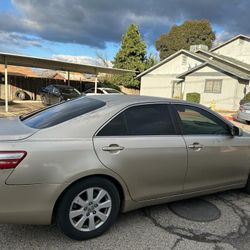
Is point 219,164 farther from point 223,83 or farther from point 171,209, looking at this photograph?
point 223,83

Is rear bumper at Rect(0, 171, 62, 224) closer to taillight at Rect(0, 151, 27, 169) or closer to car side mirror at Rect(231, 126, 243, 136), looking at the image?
taillight at Rect(0, 151, 27, 169)

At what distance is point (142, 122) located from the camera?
→ 11.6 ft

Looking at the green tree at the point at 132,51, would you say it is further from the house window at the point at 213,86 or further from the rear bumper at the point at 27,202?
the rear bumper at the point at 27,202

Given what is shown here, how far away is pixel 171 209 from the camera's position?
13.2 ft

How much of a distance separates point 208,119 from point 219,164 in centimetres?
64

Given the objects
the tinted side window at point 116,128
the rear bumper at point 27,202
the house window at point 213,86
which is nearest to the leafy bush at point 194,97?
the house window at point 213,86

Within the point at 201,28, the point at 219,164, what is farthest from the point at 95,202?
the point at 201,28

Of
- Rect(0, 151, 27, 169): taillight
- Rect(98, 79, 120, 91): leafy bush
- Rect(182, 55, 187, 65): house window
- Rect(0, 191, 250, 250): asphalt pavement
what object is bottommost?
Rect(0, 191, 250, 250): asphalt pavement

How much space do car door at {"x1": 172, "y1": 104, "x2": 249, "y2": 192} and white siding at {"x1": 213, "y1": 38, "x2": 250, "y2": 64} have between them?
29.2 m

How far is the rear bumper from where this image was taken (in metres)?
2.73

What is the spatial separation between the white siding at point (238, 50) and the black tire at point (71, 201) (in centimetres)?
3090

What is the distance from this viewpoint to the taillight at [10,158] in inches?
105

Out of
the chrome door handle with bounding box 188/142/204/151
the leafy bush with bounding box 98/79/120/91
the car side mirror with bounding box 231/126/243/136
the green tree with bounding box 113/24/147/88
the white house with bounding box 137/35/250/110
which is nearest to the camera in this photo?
the chrome door handle with bounding box 188/142/204/151

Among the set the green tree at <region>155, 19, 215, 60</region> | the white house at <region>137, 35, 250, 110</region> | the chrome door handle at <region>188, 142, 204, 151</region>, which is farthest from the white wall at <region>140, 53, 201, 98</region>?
the chrome door handle at <region>188, 142, 204, 151</region>
